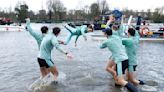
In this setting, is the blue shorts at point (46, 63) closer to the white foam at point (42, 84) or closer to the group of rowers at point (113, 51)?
the group of rowers at point (113, 51)

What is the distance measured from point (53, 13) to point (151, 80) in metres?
106

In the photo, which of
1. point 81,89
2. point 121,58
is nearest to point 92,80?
point 81,89

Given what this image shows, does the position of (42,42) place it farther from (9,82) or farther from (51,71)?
(9,82)

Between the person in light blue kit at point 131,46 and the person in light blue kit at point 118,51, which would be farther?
the person in light blue kit at point 131,46

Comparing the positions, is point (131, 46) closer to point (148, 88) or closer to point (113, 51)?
point (113, 51)

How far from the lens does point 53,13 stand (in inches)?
4574

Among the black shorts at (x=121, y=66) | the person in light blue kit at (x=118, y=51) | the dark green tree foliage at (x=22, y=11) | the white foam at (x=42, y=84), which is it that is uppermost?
the dark green tree foliage at (x=22, y=11)

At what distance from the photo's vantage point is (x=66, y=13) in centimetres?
11794

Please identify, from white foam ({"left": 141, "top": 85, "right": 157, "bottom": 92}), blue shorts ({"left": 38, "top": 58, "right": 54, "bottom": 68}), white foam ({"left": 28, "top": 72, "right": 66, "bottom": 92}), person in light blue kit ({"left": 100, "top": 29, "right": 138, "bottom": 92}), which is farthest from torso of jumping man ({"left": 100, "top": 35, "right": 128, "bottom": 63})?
white foam ({"left": 28, "top": 72, "right": 66, "bottom": 92})

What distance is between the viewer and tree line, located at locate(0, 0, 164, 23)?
333 ft

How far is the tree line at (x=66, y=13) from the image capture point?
101 metres

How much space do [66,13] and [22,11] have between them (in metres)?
18.6

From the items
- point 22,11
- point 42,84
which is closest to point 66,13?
point 22,11

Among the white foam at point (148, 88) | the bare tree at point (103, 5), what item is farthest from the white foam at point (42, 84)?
the bare tree at point (103, 5)
